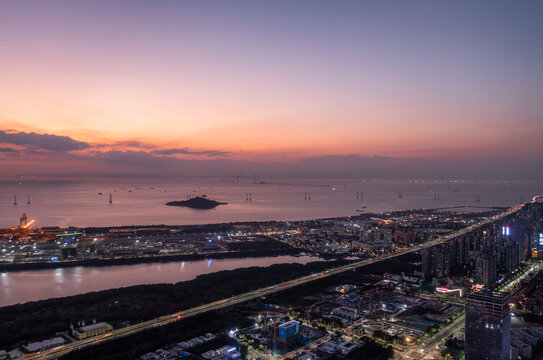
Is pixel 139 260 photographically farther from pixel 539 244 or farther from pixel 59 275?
pixel 539 244

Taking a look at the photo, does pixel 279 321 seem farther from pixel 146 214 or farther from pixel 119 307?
pixel 146 214

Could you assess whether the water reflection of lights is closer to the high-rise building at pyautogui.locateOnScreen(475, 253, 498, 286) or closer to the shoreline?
the shoreline

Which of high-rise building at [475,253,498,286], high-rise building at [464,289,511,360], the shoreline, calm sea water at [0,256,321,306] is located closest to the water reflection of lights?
calm sea water at [0,256,321,306]

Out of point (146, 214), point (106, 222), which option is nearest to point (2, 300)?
point (106, 222)

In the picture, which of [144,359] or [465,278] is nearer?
[144,359]

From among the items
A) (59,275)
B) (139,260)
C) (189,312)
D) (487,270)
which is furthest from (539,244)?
(59,275)
